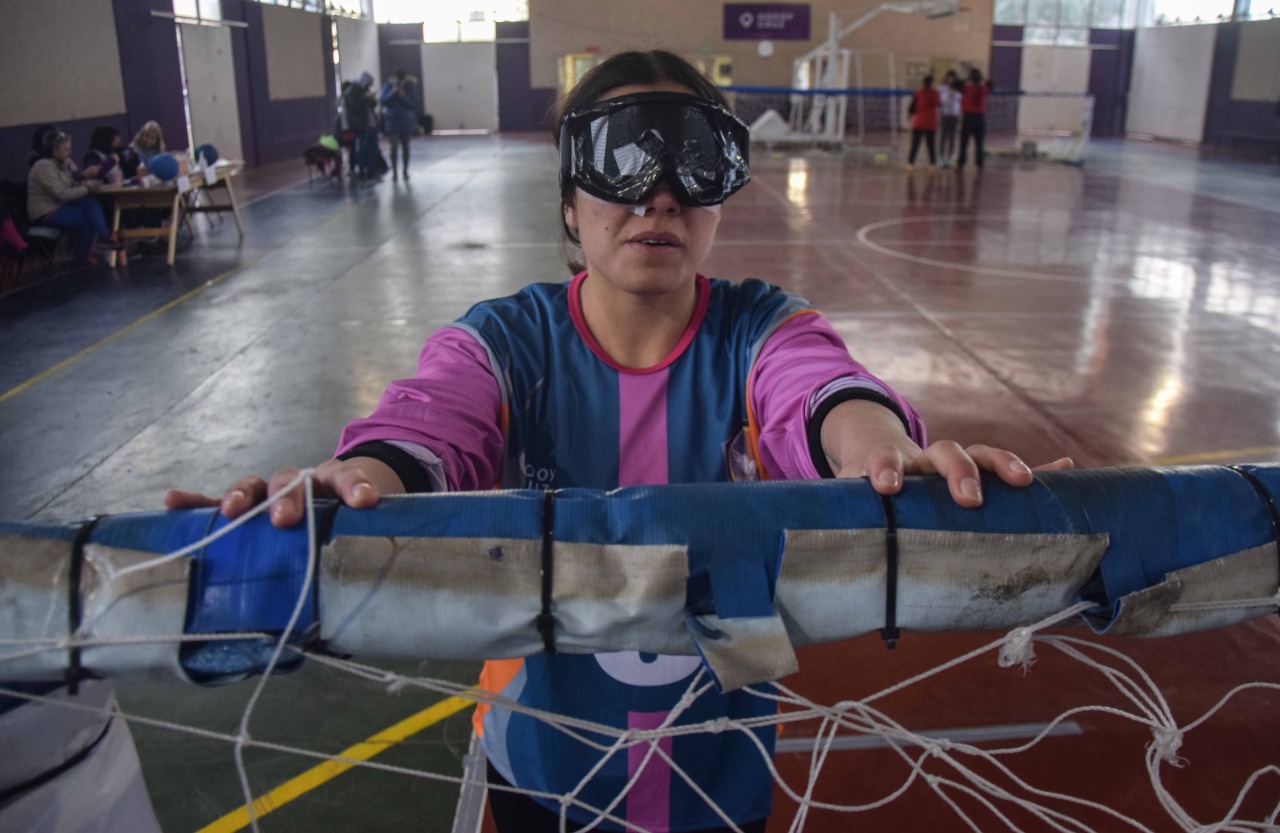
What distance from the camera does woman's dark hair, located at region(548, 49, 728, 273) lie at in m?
1.65

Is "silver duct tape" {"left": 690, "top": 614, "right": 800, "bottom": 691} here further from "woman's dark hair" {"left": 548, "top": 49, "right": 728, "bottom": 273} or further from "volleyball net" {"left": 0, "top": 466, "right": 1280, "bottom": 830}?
"woman's dark hair" {"left": 548, "top": 49, "right": 728, "bottom": 273}

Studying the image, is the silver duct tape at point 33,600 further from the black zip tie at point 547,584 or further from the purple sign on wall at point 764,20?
the purple sign on wall at point 764,20

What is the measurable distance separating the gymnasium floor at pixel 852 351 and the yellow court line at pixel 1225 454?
0.08ft

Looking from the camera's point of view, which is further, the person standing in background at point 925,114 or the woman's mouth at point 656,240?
the person standing in background at point 925,114

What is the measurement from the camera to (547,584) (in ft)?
3.17

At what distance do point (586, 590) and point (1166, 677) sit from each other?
2.84 m

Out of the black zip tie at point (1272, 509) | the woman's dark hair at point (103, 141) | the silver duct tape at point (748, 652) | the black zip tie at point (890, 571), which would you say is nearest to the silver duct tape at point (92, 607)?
the silver duct tape at point (748, 652)

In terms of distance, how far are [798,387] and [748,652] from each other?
0.63m

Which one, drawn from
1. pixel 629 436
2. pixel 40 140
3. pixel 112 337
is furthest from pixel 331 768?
pixel 40 140

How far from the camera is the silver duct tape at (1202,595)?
1.02 meters

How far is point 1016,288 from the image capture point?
28.2 ft

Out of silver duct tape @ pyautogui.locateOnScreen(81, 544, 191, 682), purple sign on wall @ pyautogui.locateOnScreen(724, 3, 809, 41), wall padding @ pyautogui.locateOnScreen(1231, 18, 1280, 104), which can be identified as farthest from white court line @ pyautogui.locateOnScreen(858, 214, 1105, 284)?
purple sign on wall @ pyautogui.locateOnScreen(724, 3, 809, 41)

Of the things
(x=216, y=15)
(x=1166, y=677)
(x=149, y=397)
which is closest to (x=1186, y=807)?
(x=1166, y=677)

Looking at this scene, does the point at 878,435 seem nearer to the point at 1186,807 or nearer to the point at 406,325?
the point at 1186,807
